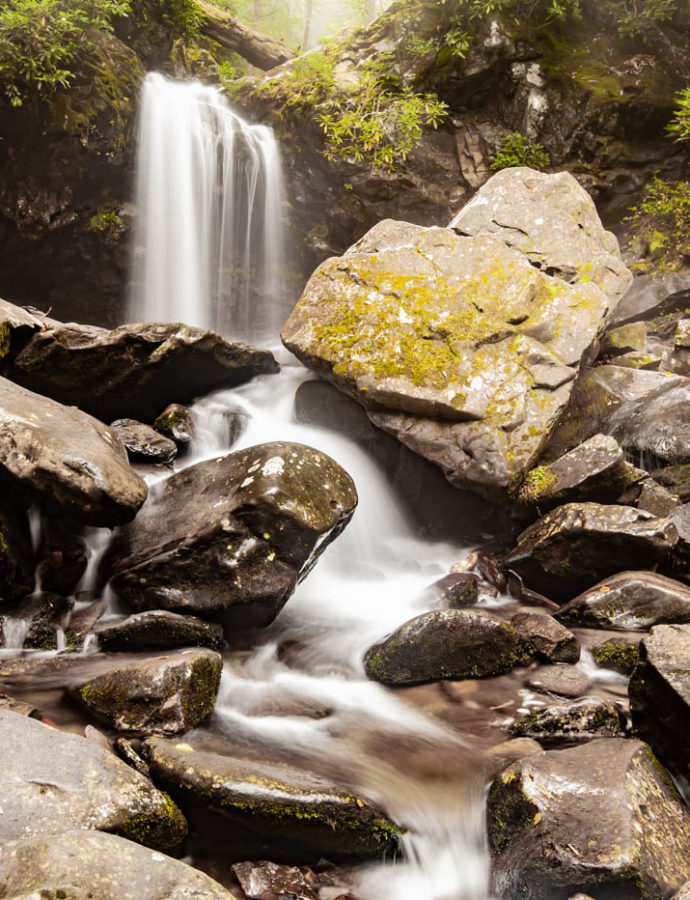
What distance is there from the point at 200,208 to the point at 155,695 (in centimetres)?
868

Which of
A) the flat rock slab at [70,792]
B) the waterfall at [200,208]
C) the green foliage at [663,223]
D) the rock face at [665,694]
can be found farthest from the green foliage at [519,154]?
the flat rock slab at [70,792]

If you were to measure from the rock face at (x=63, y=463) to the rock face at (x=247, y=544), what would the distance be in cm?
48

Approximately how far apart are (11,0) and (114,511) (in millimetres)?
7723

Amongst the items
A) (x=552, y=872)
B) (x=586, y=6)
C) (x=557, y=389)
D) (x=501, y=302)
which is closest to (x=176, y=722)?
(x=552, y=872)

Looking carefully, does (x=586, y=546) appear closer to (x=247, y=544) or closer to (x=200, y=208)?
(x=247, y=544)

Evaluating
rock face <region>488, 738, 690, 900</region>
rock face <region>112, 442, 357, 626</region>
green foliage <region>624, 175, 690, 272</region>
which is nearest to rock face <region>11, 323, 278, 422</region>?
rock face <region>112, 442, 357, 626</region>

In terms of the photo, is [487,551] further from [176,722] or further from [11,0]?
[11,0]

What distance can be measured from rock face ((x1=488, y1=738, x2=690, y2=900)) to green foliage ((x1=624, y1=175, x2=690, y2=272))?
26.9ft

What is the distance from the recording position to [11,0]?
7.67 m

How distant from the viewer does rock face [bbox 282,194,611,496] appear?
585 cm

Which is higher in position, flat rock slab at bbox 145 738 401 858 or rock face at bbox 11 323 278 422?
rock face at bbox 11 323 278 422

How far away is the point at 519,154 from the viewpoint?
9.16 m

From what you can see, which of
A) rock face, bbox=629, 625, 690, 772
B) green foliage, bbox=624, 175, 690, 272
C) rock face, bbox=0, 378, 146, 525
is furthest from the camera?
green foliage, bbox=624, 175, 690, 272

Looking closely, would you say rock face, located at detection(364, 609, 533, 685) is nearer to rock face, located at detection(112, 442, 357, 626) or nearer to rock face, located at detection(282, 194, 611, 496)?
rock face, located at detection(112, 442, 357, 626)
